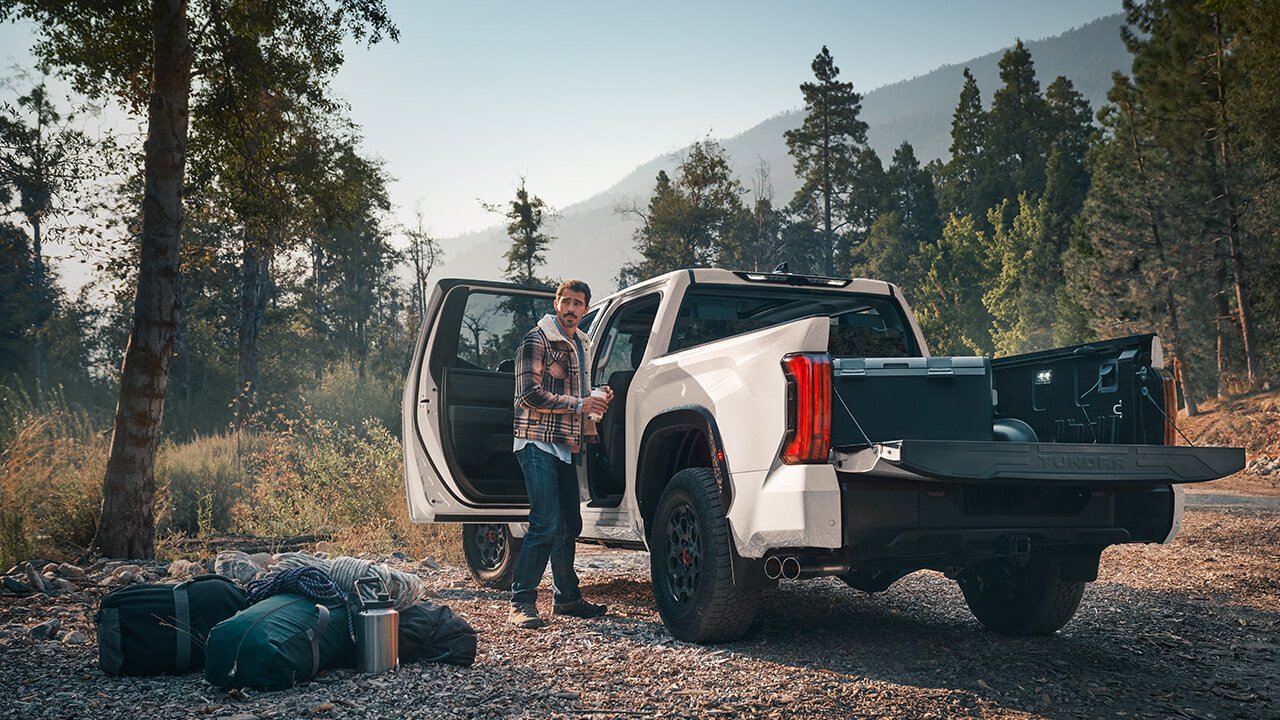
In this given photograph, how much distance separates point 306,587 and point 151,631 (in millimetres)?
707

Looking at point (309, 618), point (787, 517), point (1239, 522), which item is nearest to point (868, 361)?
point (787, 517)

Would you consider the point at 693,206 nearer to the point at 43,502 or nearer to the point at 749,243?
the point at 749,243

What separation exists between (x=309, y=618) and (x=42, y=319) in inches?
1899

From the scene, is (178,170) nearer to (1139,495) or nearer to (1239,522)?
(1139,495)

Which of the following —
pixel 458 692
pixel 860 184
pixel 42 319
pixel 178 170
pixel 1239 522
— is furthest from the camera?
pixel 860 184

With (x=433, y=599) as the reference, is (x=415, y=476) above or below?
above

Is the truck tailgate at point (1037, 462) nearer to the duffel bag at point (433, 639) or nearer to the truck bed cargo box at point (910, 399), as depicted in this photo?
the truck bed cargo box at point (910, 399)

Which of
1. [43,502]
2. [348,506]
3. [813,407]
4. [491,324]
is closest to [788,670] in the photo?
[813,407]

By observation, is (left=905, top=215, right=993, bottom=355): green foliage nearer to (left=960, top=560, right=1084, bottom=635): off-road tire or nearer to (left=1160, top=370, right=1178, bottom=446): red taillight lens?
(left=960, top=560, right=1084, bottom=635): off-road tire

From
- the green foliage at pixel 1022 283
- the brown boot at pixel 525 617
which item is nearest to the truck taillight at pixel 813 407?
the brown boot at pixel 525 617

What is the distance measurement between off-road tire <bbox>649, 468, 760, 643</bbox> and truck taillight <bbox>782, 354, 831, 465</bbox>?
800mm

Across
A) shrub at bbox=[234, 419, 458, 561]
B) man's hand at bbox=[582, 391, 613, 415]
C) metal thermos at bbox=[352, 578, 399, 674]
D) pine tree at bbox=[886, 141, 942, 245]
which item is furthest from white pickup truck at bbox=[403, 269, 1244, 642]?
pine tree at bbox=[886, 141, 942, 245]

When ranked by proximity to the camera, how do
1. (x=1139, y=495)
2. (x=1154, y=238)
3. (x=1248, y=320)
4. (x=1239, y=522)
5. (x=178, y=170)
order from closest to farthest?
(x=1139, y=495), (x=178, y=170), (x=1239, y=522), (x=1248, y=320), (x=1154, y=238)

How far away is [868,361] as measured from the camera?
14.9 feet
